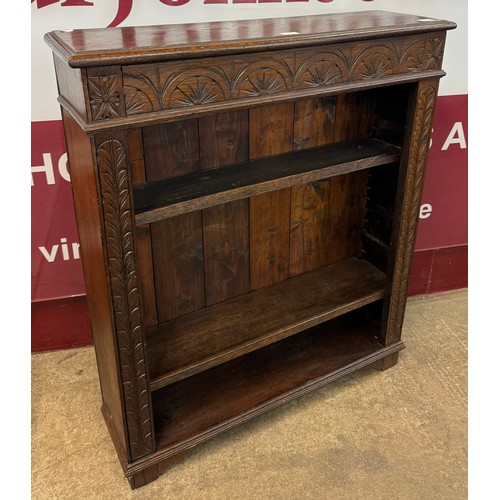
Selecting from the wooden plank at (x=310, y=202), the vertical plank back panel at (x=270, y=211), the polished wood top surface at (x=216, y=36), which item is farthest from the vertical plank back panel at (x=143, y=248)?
the wooden plank at (x=310, y=202)

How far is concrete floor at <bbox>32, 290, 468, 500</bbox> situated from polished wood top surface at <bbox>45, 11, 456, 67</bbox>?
1.27m

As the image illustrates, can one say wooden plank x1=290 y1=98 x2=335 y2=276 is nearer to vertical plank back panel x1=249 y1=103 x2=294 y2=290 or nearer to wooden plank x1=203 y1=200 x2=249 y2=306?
vertical plank back panel x1=249 y1=103 x2=294 y2=290

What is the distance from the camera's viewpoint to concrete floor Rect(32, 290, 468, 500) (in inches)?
69.1

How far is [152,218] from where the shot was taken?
1.47 m

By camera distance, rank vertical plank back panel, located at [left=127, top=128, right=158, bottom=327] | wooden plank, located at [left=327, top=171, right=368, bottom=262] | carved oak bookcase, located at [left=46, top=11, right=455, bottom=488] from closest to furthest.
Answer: carved oak bookcase, located at [left=46, top=11, right=455, bottom=488]
vertical plank back panel, located at [left=127, top=128, right=158, bottom=327]
wooden plank, located at [left=327, top=171, right=368, bottom=262]

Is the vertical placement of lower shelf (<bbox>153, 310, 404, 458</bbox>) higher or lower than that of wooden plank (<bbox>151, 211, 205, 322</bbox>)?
lower

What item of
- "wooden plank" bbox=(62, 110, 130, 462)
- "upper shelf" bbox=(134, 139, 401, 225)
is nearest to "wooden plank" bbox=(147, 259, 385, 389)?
"wooden plank" bbox=(62, 110, 130, 462)

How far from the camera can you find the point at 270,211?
201 cm

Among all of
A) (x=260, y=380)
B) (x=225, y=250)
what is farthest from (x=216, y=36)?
(x=260, y=380)

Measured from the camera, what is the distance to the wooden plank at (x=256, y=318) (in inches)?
70.2

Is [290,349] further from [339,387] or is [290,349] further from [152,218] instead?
[152,218]

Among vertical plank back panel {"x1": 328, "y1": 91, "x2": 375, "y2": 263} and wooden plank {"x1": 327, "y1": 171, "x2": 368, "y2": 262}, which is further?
wooden plank {"x1": 327, "y1": 171, "x2": 368, "y2": 262}

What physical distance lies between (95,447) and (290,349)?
2.57 feet

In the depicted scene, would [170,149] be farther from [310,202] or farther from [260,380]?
[260,380]
